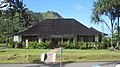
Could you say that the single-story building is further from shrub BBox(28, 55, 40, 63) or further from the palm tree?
shrub BBox(28, 55, 40, 63)

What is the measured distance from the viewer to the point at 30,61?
94.5 feet

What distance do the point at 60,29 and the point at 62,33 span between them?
4.43 ft

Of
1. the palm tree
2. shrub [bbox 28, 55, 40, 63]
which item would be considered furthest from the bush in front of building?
shrub [bbox 28, 55, 40, 63]

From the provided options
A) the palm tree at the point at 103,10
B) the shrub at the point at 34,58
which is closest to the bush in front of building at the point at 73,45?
the palm tree at the point at 103,10

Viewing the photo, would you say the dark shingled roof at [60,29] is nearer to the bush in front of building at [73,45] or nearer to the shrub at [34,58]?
the bush in front of building at [73,45]

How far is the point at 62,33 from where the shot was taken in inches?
2475

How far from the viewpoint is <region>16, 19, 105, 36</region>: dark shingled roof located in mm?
62875

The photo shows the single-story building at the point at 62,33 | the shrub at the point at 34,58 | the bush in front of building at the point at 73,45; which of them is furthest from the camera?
the single-story building at the point at 62,33

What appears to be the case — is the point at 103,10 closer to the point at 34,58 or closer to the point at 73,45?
the point at 73,45

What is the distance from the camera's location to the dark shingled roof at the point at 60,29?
2475 inches

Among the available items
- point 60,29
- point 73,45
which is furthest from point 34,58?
point 60,29

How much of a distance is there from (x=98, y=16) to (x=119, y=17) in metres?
3.47

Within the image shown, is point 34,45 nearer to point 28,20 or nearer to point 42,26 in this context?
point 42,26

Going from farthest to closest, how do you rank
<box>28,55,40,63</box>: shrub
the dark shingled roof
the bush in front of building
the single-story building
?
1. the dark shingled roof
2. the single-story building
3. the bush in front of building
4. <box>28,55,40,63</box>: shrub
